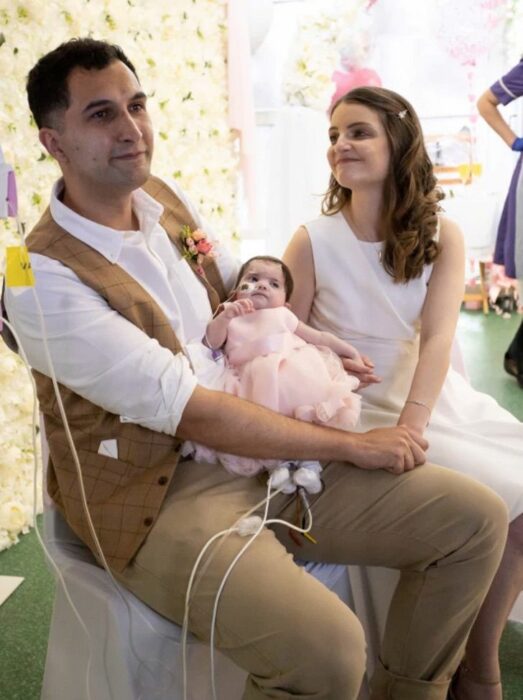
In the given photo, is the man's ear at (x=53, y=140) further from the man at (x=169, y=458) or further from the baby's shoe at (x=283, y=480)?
the baby's shoe at (x=283, y=480)

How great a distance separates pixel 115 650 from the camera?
1.41 metres

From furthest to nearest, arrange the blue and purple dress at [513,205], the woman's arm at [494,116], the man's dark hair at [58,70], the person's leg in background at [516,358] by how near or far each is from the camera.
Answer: the person's leg in background at [516,358] < the woman's arm at [494,116] < the blue and purple dress at [513,205] < the man's dark hair at [58,70]

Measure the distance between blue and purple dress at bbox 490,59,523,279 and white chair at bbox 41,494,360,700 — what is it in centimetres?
281

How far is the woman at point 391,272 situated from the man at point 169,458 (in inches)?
14.0

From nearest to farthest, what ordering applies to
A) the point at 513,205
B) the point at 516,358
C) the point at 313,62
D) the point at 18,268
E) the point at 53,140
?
the point at 18,268
the point at 53,140
the point at 513,205
the point at 516,358
the point at 313,62

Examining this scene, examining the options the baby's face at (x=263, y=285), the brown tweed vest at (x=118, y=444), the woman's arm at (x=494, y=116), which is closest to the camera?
the brown tweed vest at (x=118, y=444)

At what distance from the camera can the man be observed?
1.40 metres

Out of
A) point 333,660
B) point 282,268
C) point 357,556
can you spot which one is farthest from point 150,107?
point 333,660

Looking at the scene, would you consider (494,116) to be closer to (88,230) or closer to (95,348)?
(88,230)

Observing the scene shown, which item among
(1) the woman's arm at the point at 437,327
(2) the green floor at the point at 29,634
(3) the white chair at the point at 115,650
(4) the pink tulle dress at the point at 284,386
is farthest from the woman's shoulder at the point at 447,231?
(2) the green floor at the point at 29,634

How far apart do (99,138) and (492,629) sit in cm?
135

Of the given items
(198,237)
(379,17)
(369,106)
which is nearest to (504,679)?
(198,237)

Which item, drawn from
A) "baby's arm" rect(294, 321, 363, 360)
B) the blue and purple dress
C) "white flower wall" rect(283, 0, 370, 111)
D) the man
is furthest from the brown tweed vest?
"white flower wall" rect(283, 0, 370, 111)

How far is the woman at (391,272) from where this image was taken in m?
1.91
